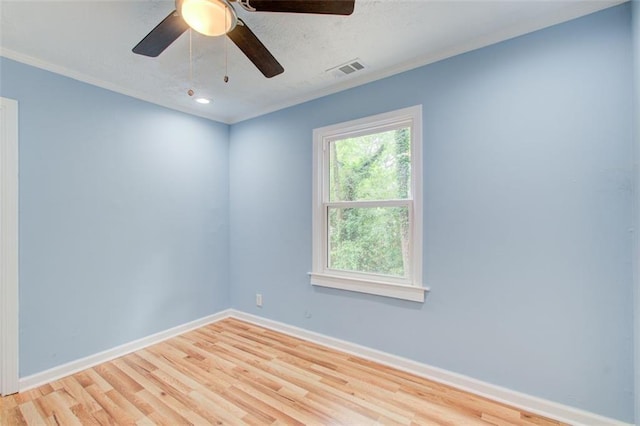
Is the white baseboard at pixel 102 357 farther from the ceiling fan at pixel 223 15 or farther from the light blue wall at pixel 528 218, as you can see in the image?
the ceiling fan at pixel 223 15

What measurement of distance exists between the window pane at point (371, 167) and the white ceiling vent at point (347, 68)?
575 millimetres

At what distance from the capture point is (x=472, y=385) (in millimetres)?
2129

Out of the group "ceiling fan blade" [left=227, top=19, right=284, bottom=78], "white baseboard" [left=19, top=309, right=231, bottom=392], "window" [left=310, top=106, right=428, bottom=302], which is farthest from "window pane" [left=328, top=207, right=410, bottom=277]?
"white baseboard" [left=19, top=309, right=231, bottom=392]

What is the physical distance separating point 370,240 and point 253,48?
1813mm

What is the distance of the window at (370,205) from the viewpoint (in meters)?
2.43

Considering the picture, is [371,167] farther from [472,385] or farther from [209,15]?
[472,385]

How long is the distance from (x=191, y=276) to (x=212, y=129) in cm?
179

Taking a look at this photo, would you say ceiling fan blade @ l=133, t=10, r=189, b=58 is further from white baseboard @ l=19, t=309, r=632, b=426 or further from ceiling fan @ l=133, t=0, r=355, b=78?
white baseboard @ l=19, t=309, r=632, b=426

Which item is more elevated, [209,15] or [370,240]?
[209,15]

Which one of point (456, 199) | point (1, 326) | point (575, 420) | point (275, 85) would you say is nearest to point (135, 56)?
point (275, 85)

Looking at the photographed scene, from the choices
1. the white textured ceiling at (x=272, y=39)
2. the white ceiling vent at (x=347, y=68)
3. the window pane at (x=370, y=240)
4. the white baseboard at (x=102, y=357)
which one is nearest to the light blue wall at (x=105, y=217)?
the white baseboard at (x=102, y=357)

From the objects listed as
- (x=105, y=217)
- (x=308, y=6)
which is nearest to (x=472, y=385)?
(x=308, y=6)

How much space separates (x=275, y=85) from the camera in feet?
9.25

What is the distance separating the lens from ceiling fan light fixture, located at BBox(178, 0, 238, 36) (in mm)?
1284
